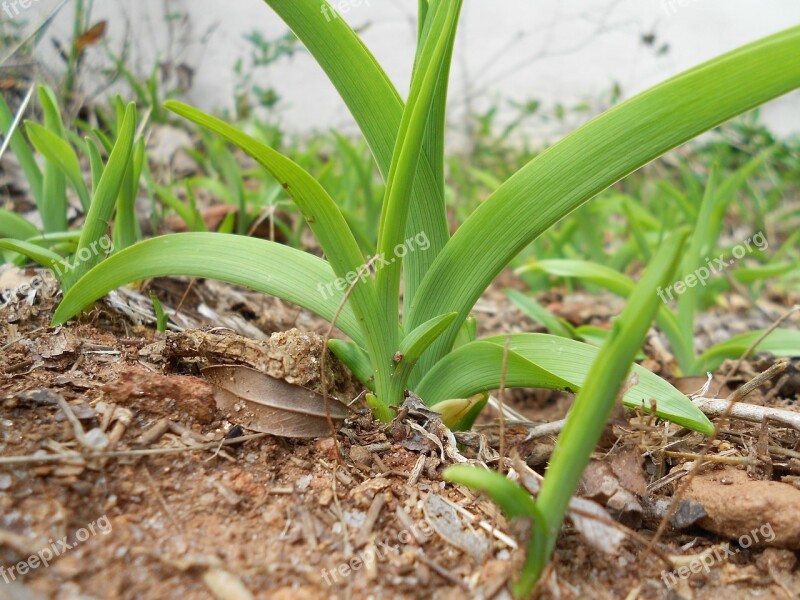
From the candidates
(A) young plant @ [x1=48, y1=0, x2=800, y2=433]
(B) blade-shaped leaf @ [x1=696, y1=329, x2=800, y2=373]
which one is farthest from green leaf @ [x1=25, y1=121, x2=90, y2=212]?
(B) blade-shaped leaf @ [x1=696, y1=329, x2=800, y2=373]

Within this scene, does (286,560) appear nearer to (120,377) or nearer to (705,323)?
(120,377)

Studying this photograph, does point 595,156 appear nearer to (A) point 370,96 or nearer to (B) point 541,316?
(A) point 370,96

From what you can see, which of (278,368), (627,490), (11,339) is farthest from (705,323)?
(11,339)

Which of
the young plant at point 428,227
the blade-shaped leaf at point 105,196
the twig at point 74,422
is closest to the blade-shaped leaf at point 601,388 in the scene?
the young plant at point 428,227

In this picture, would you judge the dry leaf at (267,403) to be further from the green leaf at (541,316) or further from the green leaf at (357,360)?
the green leaf at (541,316)

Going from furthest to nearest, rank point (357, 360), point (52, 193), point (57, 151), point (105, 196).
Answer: point (52, 193), point (57, 151), point (105, 196), point (357, 360)

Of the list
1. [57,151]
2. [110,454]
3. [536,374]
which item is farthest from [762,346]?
[57,151]
